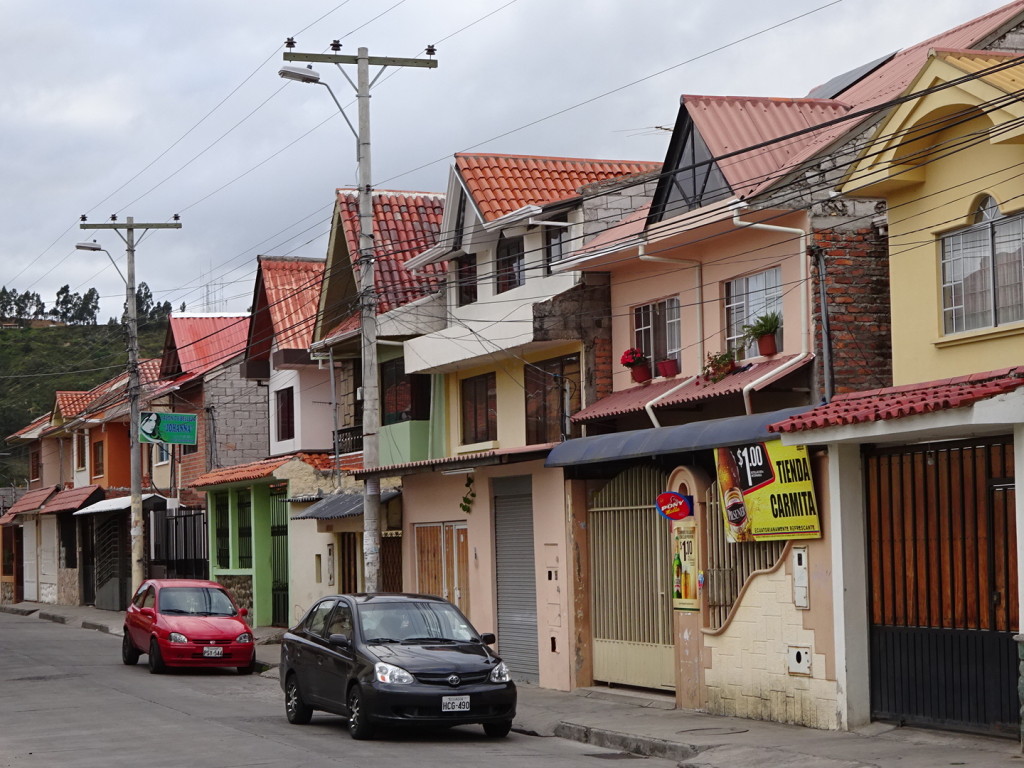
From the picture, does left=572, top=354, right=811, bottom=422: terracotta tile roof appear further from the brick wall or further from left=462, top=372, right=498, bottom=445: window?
left=462, top=372, right=498, bottom=445: window

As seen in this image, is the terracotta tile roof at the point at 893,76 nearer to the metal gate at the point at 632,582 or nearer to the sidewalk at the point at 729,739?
the metal gate at the point at 632,582

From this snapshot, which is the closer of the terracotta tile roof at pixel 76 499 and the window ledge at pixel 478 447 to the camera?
the window ledge at pixel 478 447

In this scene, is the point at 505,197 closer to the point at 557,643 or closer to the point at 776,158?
the point at 776,158

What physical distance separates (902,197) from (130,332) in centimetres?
2539

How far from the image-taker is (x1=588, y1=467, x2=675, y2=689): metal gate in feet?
65.5

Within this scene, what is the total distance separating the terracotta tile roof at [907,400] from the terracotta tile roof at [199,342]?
30624 millimetres

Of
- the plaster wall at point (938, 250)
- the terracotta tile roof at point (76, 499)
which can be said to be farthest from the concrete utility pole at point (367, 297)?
the terracotta tile roof at point (76, 499)

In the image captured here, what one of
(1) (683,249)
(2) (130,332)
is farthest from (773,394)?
(2) (130,332)

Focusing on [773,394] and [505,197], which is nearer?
[773,394]

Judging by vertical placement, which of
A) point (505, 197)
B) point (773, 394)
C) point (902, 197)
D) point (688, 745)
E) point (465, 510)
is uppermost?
point (505, 197)

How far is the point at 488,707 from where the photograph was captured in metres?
16.0

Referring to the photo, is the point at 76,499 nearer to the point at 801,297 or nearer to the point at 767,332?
the point at 767,332

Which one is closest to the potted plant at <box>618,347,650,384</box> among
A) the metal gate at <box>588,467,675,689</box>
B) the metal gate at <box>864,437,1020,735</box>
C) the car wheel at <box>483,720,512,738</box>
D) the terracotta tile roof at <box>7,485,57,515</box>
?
the metal gate at <box>588,467,675,689</box>

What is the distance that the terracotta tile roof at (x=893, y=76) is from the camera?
19.1m
